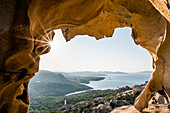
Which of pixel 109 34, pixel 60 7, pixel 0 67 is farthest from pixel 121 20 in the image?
pixel 0 67

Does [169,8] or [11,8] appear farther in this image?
[11,8]

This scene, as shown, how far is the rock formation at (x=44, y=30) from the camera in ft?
6.42

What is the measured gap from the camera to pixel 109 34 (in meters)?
6.66

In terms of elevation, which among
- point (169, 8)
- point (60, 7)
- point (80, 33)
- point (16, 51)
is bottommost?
point (16, 51)

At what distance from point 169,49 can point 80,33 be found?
521cm

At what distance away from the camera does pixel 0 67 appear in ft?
6.81

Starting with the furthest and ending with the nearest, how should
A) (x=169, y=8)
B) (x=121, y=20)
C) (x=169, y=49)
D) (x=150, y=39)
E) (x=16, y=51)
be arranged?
(x=121, y=20) → (x=150, y=39) → (x=169, y=49) → (x=16, y=51) → (x=169, y=8)

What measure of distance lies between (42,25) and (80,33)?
4.52 m

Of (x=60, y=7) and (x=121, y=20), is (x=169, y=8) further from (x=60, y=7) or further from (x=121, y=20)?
(x=121, y=20)

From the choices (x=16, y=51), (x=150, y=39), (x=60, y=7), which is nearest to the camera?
(x=16, y=51)

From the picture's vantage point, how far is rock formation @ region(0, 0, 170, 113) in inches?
77.0

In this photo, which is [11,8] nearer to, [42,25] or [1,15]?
[1,15]

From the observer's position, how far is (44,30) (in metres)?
2.91

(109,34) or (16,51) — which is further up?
(109,34)
